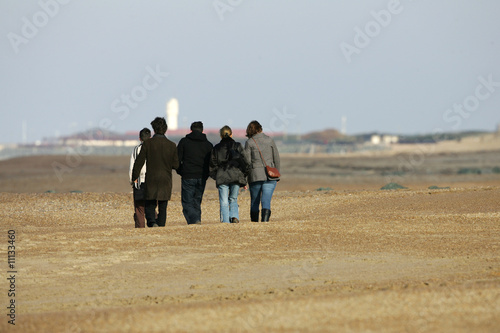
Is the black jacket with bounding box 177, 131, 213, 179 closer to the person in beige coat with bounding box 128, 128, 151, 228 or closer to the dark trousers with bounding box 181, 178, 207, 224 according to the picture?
the dark trousers with bounding box 181, 178, 207, 224

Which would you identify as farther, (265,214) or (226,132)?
(265,214)

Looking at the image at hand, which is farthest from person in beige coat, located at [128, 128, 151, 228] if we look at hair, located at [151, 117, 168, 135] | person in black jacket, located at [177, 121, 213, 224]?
person in black jacket, located at [177, 121, 213, 224]

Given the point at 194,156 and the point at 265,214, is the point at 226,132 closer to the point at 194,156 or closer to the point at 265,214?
the point at 194,156

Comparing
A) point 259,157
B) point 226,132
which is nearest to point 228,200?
point 259,157

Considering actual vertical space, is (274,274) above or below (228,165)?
below

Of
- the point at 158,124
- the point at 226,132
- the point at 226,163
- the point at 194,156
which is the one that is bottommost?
the point at 226,163

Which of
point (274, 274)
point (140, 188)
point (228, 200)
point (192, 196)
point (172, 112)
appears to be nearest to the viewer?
point (274, 274)

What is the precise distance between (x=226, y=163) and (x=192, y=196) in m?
0.78

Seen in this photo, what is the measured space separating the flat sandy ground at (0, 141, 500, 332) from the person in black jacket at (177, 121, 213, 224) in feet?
3.16

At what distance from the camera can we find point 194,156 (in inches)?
527

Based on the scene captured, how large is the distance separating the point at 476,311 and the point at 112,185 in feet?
113

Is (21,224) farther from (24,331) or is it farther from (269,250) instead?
(24,331)

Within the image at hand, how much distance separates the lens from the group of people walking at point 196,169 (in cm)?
1285

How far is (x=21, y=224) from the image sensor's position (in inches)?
676
